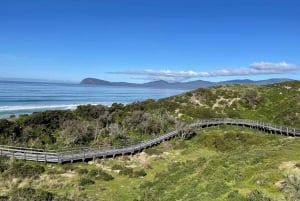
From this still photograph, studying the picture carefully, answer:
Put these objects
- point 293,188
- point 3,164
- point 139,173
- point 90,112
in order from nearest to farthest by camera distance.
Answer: point 293,188 < point 139,173 < point 3,164 < point 90,112

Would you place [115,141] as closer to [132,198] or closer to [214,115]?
[132,198]

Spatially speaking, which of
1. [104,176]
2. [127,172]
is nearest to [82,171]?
[104,176]

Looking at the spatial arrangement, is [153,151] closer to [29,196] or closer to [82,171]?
[82,171]

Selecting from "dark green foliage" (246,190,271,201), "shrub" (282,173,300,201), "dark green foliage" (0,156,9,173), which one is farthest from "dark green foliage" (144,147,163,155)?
"shrub" (282,173,300,201)

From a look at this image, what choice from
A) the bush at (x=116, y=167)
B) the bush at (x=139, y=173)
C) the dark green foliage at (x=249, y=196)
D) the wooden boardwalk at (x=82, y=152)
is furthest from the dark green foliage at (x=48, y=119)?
the dark green foliage at (x=249, y=196)

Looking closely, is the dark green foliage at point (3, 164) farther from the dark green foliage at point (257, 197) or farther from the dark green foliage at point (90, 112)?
the dark green foliage at point (90, 112)

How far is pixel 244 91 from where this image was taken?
275 feet

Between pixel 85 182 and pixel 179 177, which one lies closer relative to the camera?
pixel 179 177

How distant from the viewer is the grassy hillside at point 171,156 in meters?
23.8

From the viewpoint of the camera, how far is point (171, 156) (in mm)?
44719

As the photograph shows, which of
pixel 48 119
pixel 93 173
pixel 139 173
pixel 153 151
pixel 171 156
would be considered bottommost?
pixel 171 156

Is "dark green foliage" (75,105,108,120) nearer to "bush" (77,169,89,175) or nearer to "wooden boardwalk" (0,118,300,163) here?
"wooden boardwalk" (0,118,300,163)

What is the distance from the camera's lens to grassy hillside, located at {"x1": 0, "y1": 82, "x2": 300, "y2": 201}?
23.8 m

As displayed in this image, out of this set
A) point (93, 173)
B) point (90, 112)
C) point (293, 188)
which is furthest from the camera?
point (90, 112)
